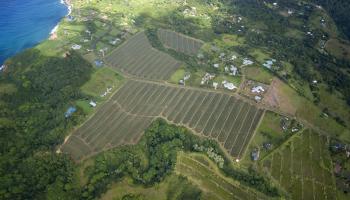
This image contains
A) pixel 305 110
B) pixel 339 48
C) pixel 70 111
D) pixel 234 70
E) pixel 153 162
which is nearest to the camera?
pixel 153 162

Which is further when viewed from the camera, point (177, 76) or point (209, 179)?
point (177, 76)

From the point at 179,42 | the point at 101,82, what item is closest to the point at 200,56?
the point at 179,42

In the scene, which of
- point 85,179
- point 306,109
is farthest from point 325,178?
point 85,179

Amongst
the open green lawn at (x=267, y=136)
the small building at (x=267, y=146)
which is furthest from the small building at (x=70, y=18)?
the small building at (x=267, y=146)

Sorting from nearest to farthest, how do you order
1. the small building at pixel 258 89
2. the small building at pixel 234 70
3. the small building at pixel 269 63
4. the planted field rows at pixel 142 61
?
the small building at pixel 258 89 → the small building at pixel 234 70 → the planted field rows at pixel 142 61 → the small building at pixel 269 63

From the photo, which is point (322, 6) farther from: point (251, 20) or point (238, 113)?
point (238, 113)

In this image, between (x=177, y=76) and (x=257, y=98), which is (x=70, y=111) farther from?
(x=257, y=98)

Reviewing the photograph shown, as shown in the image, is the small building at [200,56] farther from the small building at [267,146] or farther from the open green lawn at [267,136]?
the small building at [267,146]

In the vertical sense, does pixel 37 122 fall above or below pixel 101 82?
above
